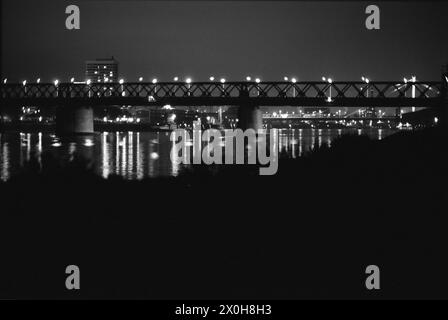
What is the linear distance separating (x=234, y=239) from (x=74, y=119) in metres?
125

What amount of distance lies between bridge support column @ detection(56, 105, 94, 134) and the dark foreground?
107 meters

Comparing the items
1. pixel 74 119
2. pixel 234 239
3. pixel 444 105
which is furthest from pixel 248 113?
pixel 234 239

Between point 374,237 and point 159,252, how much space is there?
20.7ft

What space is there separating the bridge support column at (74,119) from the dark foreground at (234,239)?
10702cm

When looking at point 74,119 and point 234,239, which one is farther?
point 74,119

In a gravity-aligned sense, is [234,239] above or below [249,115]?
below

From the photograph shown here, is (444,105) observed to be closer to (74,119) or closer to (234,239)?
(74,119)

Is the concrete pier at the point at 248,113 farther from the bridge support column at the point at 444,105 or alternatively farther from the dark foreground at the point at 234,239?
the dark foreground at the point at 234,239

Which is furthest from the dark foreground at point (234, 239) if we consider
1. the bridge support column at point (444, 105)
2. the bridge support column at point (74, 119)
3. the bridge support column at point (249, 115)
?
the bridge support column at point (74, 119)

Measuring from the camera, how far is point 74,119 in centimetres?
14000

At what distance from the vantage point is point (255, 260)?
17.0 meters
